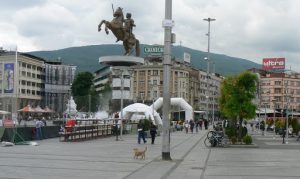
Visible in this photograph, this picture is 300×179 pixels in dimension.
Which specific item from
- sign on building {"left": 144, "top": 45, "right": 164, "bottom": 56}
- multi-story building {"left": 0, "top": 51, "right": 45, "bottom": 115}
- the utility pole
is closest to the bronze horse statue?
sign on building {"left": 144, "top": 45, "right": 164, "bottom": 56}

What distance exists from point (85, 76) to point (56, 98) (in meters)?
21.2

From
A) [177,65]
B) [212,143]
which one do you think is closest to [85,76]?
[177,65]

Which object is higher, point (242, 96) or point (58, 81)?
point (58, 81)

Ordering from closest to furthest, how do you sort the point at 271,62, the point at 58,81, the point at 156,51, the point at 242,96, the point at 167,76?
the point at 167,76
the point at 242,96
the point at 156,51
the point at 271,62
the point at 58,81

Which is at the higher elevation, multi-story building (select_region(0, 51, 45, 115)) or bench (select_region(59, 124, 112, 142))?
multi-story building (select_region(0, 51, 45, 115))

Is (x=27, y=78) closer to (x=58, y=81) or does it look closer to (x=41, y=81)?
(x=58, y=81)

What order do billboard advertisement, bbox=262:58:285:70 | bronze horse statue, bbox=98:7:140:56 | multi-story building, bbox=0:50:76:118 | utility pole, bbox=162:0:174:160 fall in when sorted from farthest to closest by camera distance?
multi-story building, bbox=0:50:76:118 → billboard advertisement, bbox=262:58:285:70 → bronze horse statue, bbox=98:7:140:56 → utility pole, bbox=162:0:174:160

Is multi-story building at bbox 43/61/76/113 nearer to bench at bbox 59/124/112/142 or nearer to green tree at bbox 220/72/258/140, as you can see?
bench at bbox 59/124/112/142

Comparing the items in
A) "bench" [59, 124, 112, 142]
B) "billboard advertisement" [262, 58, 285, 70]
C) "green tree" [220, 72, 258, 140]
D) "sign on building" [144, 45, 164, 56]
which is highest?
"billboard advertisement" [262, 58, 285, 70]

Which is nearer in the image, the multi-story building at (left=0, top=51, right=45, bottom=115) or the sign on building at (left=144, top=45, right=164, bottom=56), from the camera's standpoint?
the sign on building at (left=144, top=45, right=164, bottom=56)

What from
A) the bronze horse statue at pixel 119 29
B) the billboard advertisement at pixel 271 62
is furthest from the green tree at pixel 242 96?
the billboard advertisement at pixel 271 62

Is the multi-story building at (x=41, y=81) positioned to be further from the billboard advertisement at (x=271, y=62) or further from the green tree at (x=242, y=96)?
the green tree at (x=242, y=96)

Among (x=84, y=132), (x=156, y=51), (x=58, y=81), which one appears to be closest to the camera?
(x=84, y=132)

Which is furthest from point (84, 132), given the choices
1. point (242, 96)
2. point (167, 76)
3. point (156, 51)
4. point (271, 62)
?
point (271, 62)
